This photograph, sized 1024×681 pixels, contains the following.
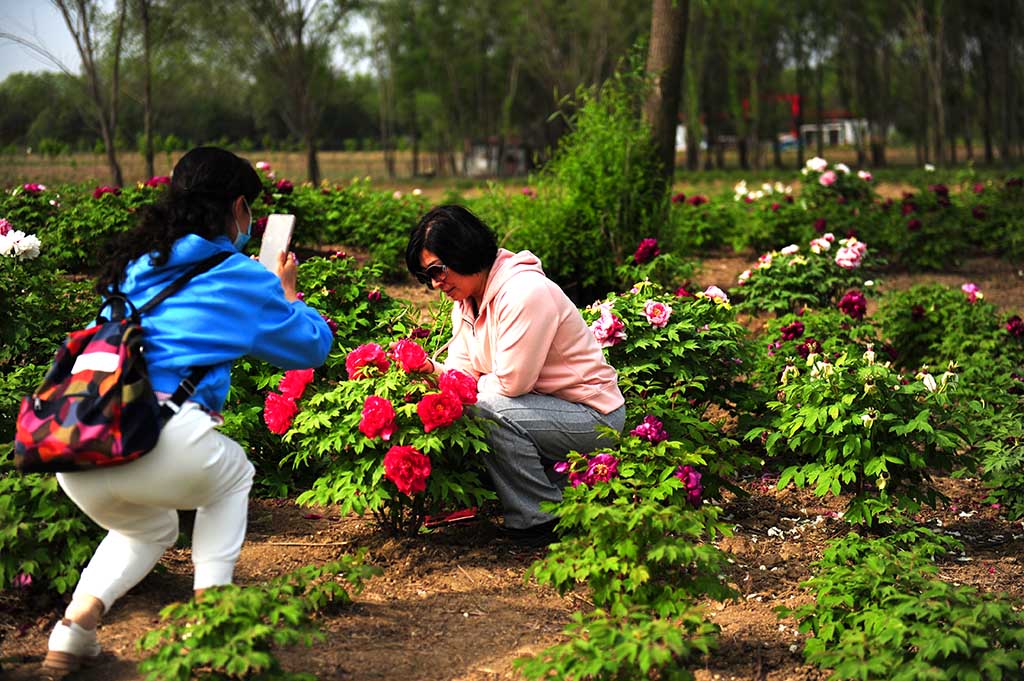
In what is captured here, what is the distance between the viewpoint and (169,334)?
2814mm

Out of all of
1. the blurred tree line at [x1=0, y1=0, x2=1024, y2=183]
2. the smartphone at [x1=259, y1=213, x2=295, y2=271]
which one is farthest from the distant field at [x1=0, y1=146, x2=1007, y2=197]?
the smartphone at [x1=259, y1=213, x2=295, y2=271]

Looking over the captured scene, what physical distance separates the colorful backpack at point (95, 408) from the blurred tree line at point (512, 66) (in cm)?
1853

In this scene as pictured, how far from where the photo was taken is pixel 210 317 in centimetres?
285

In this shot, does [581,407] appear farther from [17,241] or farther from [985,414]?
[17,241]

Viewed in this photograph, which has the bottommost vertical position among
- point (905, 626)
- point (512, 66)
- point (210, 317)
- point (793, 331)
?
point (905, 626)

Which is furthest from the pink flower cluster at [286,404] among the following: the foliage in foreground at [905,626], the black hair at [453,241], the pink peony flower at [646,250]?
the pink peony flower at [646,250]

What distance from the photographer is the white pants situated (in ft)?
8.99

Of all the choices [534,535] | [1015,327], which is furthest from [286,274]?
[1015,327]

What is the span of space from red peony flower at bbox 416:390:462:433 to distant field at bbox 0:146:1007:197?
8009 millimetres

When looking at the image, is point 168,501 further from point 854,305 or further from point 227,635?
point 854,305

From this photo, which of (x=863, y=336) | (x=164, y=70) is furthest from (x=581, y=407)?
(x=164, y=70)

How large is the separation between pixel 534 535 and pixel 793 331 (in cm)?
227

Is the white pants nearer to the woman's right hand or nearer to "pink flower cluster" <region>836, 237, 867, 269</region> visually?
the woman's right hand

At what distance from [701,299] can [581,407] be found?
Result: 1.39 m
